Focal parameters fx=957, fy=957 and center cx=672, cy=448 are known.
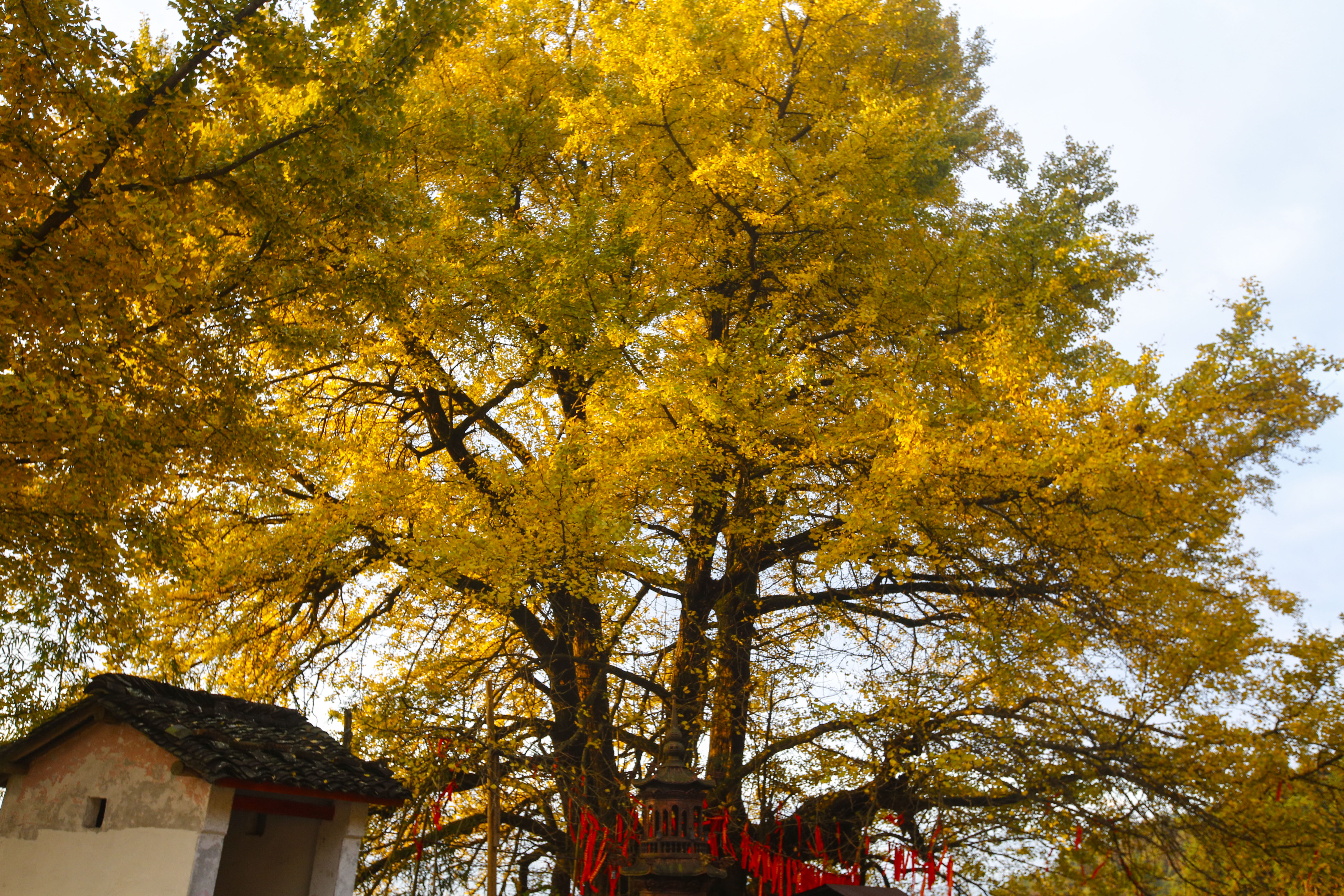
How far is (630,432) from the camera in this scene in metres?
10.1

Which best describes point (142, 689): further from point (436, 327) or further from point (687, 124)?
point (687, 124)

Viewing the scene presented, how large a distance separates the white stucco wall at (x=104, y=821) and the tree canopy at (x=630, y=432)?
1.13m

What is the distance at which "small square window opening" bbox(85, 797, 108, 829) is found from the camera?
28.4ft

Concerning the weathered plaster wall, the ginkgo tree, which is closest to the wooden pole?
the weathered plaster wall

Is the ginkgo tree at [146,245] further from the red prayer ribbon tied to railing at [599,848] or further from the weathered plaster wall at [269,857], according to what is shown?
the red prayer ribbon tied to railing at [599,848]

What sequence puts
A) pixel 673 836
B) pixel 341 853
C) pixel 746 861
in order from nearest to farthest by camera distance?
pixel 673 836, pixel 341 853, pixel 746 861

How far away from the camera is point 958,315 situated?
11.0 metres

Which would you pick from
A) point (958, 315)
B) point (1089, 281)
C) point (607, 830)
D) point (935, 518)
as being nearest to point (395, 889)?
point (607, 830)

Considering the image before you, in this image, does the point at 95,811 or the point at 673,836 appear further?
the point at 95,811

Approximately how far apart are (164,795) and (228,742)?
0.64 metres

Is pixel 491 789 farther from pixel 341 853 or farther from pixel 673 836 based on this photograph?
pixel 341 853

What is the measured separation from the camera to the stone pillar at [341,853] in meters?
9.46

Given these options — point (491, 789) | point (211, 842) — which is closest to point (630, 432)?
point (491, 789)

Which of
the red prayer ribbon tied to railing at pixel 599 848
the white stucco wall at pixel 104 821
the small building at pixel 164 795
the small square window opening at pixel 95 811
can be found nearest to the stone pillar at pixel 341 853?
the small building at pixel 164 795
